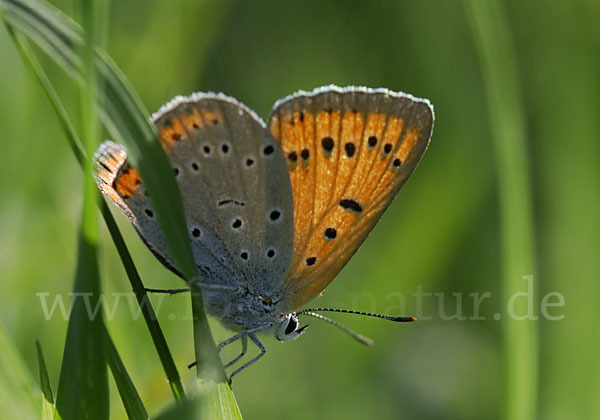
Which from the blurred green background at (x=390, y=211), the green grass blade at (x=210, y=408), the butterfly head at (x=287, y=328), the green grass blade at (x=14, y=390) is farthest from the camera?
the blurred green background at (x=390, y=211)

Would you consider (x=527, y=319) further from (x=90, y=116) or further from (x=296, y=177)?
(x=90, y=116)

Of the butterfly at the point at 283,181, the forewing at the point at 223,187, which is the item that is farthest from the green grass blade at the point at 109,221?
the butterfly at the point at 283,181

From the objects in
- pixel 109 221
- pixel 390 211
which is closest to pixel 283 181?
pixel 109 221

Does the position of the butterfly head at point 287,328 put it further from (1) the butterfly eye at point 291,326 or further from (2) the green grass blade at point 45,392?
(2) the green grass blade at point 45,392

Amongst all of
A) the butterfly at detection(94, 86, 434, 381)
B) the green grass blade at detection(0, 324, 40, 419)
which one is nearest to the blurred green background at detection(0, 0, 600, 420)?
the butterfly at detection(94, 86, 434, 381)

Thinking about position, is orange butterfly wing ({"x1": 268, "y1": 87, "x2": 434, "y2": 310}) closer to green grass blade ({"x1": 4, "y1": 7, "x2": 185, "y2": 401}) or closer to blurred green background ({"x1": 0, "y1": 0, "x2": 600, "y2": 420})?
blurred green background ({"x1": 0, "y1": 0, "x2": 600, "y2": 420})

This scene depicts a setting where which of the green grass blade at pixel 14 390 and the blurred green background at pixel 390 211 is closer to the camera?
the green grass blade at pixel 14 390

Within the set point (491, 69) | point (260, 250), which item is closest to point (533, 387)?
point (260, 250)
